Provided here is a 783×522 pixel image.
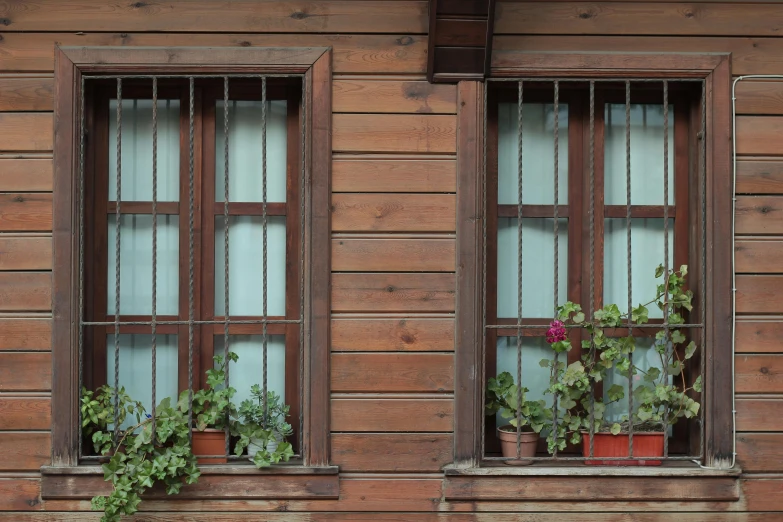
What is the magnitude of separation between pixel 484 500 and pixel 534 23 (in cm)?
232

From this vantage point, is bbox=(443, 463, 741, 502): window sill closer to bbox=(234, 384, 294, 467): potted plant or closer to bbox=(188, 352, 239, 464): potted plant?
bbox=(234, 384, 294, 467): potted plant

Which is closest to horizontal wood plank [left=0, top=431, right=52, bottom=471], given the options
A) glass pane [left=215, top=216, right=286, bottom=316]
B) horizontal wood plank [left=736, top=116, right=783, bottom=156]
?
glass pane [left=215, top=216, right=286, bottom=316]

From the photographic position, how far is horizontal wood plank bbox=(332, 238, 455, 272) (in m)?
4.10

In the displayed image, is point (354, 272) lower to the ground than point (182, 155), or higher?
lower

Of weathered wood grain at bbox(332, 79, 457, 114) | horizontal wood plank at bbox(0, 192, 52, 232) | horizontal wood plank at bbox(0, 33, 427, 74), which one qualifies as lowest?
horizontal wood plank at bbox(0, 192, 52, 232)

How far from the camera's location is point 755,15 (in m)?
4.17

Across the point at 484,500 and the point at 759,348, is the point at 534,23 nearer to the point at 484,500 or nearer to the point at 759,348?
the point at 759,348

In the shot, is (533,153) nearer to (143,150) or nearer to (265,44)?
(265,44)

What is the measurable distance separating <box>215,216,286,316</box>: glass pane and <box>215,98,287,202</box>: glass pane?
0.46 feet

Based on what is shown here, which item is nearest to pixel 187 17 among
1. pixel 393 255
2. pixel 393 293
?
pixel 393 255

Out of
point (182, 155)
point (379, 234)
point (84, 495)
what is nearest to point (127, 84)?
point (182, 155)

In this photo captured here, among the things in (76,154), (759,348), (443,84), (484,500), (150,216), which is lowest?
(484,500)

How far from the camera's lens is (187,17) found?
4109 millimetres

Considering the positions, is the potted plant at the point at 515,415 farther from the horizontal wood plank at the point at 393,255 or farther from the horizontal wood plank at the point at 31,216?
the horizontal wood plank at the point at 31,216
